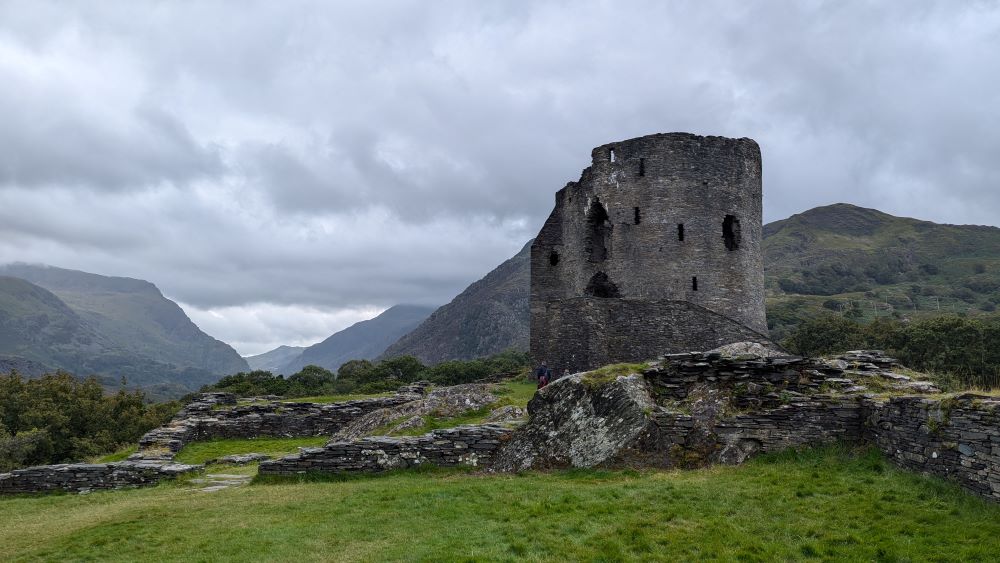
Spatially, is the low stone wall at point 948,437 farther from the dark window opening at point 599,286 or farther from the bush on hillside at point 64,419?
the bush on hillside at point 64,419

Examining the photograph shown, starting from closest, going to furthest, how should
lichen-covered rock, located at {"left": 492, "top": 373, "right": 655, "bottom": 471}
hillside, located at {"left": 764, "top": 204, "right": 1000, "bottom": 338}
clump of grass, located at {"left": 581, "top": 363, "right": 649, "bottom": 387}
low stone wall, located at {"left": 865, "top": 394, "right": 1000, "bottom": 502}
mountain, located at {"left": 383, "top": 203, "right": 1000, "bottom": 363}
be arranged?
low stone wall, located at {"left": 865, "top": 394, "right": 1000, "bottom": 502} → lichen-covered rock, located at {"left": 492, "top": 373, "right": 655, "bottom": 471} → clump of grass, located at {"left": 581, "top": 363, "right": 649, "bottom": 387} → hillside, located at {"left": 764, "top": 204, "right": 1000, "bottom": 338} → mountain, located at {"left": 383, "top": 203, "right": 1000, "bottom": 363}

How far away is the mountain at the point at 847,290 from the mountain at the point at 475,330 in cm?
28

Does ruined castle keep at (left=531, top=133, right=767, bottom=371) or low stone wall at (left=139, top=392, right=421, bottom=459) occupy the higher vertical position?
ruined castle keep at (left=531, top=133, right=767, bottom=371)

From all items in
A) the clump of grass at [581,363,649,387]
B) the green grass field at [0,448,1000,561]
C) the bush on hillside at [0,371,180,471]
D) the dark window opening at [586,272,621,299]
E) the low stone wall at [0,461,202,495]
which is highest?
the dark window opening at [586,272,621,299]

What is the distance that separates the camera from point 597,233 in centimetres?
3244

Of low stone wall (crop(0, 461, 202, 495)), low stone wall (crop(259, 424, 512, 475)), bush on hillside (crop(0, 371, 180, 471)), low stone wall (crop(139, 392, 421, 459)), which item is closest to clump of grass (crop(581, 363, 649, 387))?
low stone wall (crop(259, 424, 512, 475))

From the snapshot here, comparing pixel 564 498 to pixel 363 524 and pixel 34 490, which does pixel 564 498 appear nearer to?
pixel 363 524

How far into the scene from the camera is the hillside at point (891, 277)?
110m

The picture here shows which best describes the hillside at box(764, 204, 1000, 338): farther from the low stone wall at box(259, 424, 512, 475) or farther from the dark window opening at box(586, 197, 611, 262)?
the low stone wall at box(259, 424, 512, 475)

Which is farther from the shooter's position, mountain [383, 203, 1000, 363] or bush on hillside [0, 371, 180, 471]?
mountain [383, 203, 1000, 363]

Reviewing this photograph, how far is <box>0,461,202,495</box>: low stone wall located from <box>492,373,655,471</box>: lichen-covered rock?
9374 mm

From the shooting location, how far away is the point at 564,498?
11.1m

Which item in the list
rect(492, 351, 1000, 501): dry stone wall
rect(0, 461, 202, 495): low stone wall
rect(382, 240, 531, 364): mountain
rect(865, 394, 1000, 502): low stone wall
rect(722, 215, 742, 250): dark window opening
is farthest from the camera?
rect(382, 240, 531, 364): mountain

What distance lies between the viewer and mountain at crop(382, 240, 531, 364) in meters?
158
